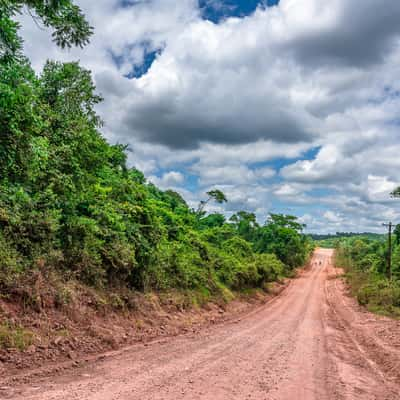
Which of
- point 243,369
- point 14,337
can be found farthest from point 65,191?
point 243,369

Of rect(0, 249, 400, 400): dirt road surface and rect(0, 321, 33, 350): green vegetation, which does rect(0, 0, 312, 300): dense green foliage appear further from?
rect(0, 249, 400, 400): dirt road surface

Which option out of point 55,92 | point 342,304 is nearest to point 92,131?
point 55,92

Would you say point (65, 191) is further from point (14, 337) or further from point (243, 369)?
point (243, 369)

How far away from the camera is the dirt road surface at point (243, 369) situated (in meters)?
5.84

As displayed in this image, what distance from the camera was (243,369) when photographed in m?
7.71

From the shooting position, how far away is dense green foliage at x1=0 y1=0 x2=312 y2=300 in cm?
690

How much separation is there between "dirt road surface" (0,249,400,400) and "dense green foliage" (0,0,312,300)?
11.3 feet

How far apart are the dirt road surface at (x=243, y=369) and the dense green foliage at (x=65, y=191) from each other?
344 centimetres

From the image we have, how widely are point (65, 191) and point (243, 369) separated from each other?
7.38 m

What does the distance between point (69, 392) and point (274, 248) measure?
4568cm

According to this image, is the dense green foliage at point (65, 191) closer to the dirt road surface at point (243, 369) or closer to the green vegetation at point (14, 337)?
the green vegetation at point (14, 337)

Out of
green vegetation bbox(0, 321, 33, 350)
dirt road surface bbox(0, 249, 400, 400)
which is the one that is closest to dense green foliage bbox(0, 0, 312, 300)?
green vegetation bbox(0, 321, 33, 350)

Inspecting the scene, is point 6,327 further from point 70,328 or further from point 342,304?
point 342,304

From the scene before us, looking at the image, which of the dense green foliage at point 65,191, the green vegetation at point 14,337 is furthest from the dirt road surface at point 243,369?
the dense green foliage at point 65,191
